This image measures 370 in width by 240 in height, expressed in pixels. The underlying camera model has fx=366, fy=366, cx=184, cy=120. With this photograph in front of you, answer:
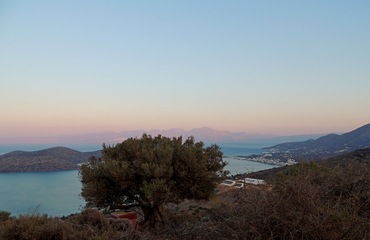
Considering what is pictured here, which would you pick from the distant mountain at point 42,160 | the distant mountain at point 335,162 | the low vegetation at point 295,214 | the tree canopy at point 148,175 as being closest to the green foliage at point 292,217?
the low vegetation at point 295,214

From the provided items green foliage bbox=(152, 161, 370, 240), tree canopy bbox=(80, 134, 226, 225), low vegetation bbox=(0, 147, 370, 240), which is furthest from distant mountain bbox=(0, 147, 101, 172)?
green foliage bbox=(152, 161, 370, 240)

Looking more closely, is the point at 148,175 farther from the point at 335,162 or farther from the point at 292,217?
the point at 292,217

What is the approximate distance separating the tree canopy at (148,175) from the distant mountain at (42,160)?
90.7 feet

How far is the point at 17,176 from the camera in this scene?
123 feet

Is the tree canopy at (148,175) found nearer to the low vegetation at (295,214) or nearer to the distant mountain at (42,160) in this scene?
the low vegetation at (295,214)

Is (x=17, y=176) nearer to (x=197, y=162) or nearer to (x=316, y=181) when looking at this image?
(x=197, y=162)

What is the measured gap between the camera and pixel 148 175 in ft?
36.9

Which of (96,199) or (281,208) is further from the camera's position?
(96,199)

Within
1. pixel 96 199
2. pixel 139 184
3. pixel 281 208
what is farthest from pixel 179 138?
pixel 281 208

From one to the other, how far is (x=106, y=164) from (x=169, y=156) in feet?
6.62

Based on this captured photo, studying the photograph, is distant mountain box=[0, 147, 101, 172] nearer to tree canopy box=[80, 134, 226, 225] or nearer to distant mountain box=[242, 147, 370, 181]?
distant mountain box=[242, 147, 370, 181]

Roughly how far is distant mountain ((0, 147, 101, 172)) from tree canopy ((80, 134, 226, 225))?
90.7ft

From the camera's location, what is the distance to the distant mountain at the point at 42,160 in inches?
1593

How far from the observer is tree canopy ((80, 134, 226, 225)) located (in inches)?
444
